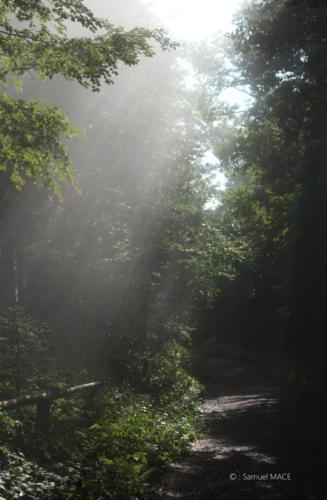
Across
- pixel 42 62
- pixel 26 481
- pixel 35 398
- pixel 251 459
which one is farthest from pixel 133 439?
pixel 42 62

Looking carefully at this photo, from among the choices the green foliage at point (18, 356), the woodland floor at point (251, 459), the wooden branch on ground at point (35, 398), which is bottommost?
the woodland floor at point (251, 459)

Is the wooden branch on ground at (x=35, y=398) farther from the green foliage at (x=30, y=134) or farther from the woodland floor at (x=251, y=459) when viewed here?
the green foliage at (x=30, y=134)

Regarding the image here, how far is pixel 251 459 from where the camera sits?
861 cm

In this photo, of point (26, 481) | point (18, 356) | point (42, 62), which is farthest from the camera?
point (18, 356)

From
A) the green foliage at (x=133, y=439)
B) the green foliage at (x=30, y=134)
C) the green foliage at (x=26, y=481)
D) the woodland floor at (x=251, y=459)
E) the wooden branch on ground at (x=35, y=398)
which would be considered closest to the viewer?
the green foliage at (x=26, y=481)

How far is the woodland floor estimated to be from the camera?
6850 mm

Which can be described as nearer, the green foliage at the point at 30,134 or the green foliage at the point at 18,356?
the green foliage at the point at 30,134

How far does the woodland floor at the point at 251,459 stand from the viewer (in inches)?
270

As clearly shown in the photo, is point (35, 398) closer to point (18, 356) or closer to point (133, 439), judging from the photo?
point (18, 356)

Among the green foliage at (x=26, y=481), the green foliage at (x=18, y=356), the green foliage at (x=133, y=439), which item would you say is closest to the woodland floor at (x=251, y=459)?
the green foliage at (x=133, y=439)

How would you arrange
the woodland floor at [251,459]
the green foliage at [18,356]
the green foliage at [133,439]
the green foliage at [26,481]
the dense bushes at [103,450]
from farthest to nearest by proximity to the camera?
the green foliage at [18,356], the woodland floor at [251,459], the green foliage at [133,439], the dense bushes at [103,450], the green foliage at [26,481]

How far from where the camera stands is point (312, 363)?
2152cm

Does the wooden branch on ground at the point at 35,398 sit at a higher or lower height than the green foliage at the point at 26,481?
higher

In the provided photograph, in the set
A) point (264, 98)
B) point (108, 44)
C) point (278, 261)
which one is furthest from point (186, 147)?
point (108, 44)
